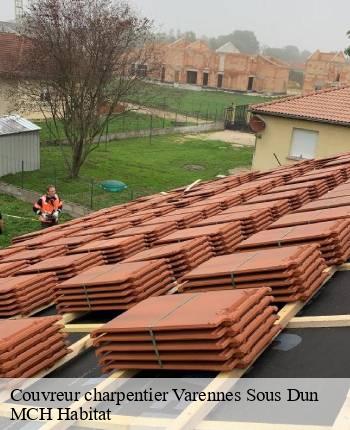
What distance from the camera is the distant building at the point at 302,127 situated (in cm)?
1997

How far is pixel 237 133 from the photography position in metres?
49.9

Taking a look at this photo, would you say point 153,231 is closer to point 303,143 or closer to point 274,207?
point 274,207

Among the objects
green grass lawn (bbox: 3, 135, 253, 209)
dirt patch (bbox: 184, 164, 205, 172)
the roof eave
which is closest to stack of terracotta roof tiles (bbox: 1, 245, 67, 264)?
green grass lawn (bbox: 3, 135, 253, 209)

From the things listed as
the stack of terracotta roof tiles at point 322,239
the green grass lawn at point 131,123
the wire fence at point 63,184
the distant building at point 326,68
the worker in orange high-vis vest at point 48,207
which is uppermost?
the distant building at point 326,68

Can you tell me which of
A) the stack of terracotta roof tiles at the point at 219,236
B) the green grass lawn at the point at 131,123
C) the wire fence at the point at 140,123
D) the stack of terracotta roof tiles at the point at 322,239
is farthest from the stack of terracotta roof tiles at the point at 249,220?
the green grass lawn at the point at 131,123

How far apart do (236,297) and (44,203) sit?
37.8 ft

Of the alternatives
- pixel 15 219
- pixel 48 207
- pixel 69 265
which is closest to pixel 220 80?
pixel 15 219

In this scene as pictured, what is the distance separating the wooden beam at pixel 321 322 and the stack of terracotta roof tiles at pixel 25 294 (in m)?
3.55

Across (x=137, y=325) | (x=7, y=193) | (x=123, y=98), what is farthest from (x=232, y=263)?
(x=123, y=98)

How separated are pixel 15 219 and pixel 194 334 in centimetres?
1733

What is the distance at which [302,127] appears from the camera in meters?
20.7

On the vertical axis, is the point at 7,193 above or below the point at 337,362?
below

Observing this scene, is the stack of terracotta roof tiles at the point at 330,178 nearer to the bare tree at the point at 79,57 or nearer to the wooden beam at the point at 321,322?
the wooden beam at the point at 321,322

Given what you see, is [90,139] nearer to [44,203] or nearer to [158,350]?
[44,203]
